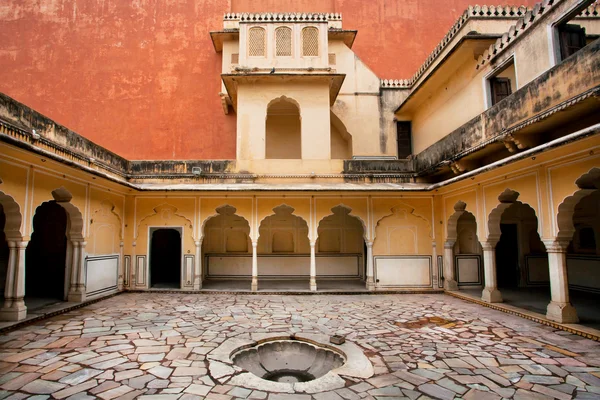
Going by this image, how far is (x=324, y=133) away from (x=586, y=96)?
22.9ft

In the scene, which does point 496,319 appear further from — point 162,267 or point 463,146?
point 162,267

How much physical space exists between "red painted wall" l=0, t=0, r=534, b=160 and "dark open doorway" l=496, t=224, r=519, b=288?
26.4ft

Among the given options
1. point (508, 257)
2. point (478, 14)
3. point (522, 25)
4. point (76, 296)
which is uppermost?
point (478, 14)

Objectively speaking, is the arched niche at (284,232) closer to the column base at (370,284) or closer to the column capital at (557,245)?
the column base at (370,284)

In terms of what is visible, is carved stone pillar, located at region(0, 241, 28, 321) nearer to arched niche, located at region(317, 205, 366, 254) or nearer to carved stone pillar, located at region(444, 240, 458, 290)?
arched niche, located at region(317, 205, 366, 254)

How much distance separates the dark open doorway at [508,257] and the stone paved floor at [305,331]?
4374mm

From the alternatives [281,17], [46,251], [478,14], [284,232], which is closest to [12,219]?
[46,251]

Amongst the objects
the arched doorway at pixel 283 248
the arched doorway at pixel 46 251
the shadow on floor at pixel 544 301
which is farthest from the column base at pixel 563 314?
the arched doorway at pixel 46 251

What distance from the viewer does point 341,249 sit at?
12570 millimetres

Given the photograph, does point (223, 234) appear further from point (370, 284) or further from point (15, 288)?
point (15, 288)

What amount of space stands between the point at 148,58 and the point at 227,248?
30.5 feet

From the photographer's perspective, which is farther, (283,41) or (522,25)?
(283,41)

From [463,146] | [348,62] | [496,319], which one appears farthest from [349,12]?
[496,319]

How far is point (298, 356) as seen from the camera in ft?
16.9
